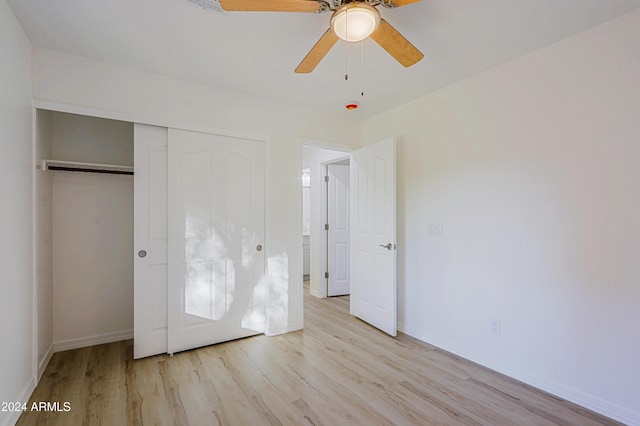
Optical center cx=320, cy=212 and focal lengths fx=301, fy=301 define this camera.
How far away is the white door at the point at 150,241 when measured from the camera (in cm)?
269

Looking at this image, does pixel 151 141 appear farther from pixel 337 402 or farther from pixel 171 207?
pixel 337 402

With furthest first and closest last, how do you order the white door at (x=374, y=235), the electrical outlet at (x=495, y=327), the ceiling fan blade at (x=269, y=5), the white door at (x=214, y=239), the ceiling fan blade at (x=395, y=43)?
the white door at (x=374, y=235) < the white door at (x=214, y=239) < the electrical outlet at (x=495, y=327) < the ceiling fan blade at (x=395, y=43) < the ceiling fan blade at (x=269, y=5)

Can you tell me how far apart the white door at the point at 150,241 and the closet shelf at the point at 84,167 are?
0.47 m

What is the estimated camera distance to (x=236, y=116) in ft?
10.2

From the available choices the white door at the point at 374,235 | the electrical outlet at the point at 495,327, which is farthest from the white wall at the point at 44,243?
the electrical outlet at the point at 495,327

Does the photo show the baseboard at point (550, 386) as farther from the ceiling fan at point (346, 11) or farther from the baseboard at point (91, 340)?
the baseboard at point (91, 340)

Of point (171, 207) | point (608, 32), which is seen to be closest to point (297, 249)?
point (171, 207)

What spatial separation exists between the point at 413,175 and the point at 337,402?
229cm

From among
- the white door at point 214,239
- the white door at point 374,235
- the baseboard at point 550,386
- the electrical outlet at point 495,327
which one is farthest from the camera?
the white door at point 374,235

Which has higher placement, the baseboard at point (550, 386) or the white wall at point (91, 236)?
the white wall at point (91, 236)

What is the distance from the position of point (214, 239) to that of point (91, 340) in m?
1.59

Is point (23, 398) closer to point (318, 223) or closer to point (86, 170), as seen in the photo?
point (86, 170)

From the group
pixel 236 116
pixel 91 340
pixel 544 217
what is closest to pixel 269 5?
pixel 236 116

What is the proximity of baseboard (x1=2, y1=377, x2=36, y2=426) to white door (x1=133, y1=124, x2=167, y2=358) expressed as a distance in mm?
662
